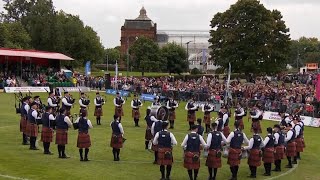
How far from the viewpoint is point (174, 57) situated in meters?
78.8

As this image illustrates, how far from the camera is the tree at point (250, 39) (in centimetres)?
5600

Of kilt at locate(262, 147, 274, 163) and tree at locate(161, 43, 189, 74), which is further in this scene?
tree at locate(161, 43, 189, 74)

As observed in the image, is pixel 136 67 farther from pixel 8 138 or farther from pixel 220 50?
pixel 8 138

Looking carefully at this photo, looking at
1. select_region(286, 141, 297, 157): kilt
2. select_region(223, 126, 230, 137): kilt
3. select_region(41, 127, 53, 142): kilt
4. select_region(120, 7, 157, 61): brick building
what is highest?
select_region(120, 7, 157, 61): brick building

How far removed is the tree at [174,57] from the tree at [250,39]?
2027 centimetres

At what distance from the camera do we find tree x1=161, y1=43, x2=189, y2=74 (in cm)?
7838

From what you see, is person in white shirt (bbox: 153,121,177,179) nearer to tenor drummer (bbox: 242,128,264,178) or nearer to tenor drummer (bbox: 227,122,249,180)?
tenor drummer (bbox: 227,122,249,180)

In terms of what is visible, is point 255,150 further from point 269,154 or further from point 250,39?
point 250,39

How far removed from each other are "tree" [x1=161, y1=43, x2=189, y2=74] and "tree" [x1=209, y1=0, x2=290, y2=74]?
2027 centimetres

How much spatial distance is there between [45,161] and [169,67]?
6321 cm

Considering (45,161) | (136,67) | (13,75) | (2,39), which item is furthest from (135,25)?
(45,161)

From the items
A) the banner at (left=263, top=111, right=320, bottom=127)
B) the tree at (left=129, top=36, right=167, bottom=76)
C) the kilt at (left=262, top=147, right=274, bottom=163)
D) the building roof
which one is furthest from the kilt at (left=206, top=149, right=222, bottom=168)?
the tree at (left=129, top=36, right=167, bottom=76)

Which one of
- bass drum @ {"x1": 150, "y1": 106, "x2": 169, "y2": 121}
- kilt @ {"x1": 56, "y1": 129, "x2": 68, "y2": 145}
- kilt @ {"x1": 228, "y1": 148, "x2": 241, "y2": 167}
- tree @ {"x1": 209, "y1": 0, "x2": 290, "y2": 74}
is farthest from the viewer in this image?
tree @ {"x1": 209, "y1": 0, "x2": 290, "y2": 74}

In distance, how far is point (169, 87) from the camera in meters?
44.6
